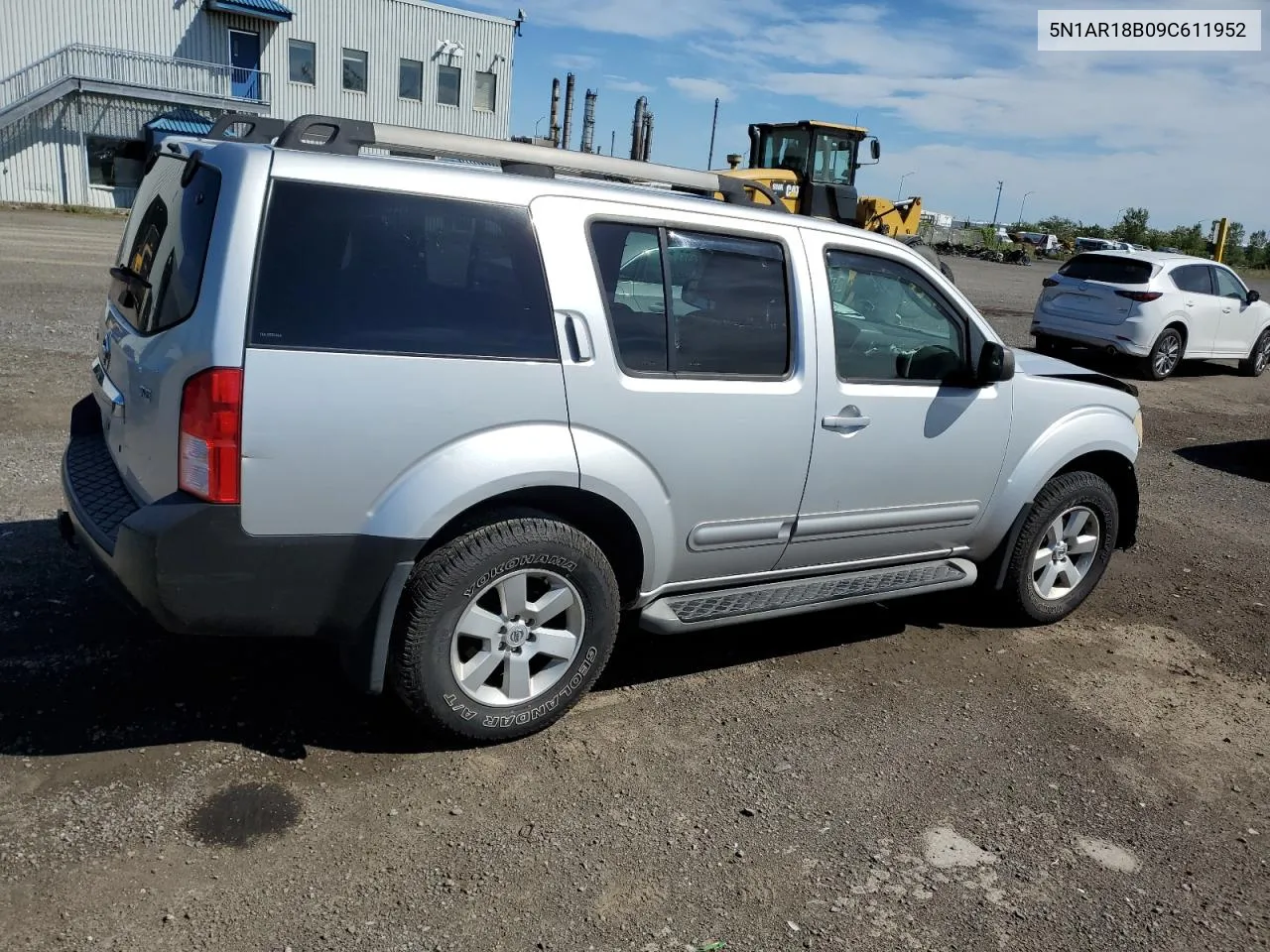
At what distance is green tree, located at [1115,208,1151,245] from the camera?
60.2 m

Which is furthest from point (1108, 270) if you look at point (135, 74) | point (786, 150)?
point (135, 74)

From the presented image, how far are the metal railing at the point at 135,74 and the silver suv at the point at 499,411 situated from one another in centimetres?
3576

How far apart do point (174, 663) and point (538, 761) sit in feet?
4.96

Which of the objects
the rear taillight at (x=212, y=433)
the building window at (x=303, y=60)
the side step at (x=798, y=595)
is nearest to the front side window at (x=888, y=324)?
the side step at (x=798, y=595)

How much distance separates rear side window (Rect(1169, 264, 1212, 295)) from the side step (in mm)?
11379

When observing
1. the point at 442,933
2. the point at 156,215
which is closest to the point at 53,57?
the point at 156,215

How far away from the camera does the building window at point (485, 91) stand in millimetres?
42094

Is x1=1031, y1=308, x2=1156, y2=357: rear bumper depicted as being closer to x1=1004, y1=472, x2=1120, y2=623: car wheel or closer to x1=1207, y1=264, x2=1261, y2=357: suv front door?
x1=1207, y1=264, x2=1261, y2=357: suv front door

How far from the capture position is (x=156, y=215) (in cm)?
375

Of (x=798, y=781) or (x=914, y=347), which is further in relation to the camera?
(x=914, y=347)

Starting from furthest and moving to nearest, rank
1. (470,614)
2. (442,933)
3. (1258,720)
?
(1258,720) < (470,614) < (442,933)

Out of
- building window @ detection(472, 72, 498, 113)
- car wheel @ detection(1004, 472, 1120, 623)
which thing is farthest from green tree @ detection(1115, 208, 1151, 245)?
car wheel @ detection(1004, 472, 1120, 623)

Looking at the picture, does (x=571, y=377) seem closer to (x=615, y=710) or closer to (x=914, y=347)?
(x=615, y=710)

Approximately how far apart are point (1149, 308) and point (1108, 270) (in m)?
0.90
